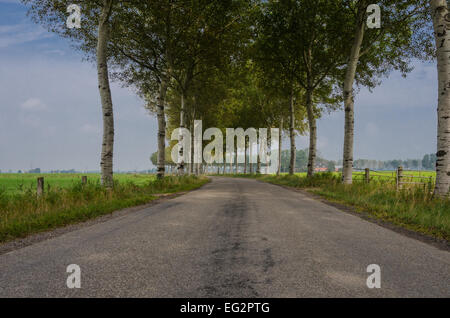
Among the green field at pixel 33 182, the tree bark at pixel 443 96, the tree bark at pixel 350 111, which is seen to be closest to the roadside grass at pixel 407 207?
the tree bark at pixel 443 96

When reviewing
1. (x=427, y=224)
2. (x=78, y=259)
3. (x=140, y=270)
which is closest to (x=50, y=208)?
(x=78, y=259)

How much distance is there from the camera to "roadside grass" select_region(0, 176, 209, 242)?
599 cm

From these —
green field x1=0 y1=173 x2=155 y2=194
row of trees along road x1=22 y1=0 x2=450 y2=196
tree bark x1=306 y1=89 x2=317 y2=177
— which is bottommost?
green field x1=0 y1=173 x2=155 y2=194

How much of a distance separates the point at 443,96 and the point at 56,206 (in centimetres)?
1301

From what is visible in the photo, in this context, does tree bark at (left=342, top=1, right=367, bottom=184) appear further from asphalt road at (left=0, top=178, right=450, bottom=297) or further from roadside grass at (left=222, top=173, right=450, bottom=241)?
asphalt road at (left=0, top=178, right=450, bottom=297)

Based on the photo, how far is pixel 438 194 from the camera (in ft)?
27.9

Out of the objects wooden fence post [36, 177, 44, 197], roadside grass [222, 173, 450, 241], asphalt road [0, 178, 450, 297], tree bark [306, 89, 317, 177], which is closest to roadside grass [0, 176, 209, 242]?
wooden fence post [36, 177, 44, 197]

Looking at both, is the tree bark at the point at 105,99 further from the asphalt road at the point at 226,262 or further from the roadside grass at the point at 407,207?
the roadside grass at the point at 407,207

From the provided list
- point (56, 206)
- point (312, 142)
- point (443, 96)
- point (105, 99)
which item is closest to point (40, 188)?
point (56, 206)

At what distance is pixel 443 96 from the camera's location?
8.92 metres

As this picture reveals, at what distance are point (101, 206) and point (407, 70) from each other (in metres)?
22.7

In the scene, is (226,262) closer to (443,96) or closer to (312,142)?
(443,96)

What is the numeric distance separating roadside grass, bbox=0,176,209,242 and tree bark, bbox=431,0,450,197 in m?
10.7

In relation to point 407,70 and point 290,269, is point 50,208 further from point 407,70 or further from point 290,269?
point 407,70
